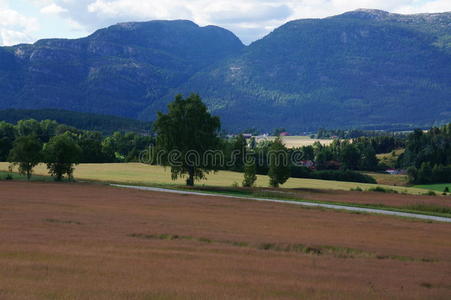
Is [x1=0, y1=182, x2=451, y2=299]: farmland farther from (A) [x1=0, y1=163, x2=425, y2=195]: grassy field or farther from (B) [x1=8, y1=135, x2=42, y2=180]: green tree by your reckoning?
(A) [x1=0, y1=163, x2=425, y2=195]: grassy field

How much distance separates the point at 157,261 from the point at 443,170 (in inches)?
5096

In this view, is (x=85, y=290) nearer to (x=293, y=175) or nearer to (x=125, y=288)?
(x=125, y=288)

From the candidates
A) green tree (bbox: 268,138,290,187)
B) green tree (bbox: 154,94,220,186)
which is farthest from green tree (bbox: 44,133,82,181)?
green tree (bbox: 268,138,290,187)

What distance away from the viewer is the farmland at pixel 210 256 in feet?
54.1

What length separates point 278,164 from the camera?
3268 inches

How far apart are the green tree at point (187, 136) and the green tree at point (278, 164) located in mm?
8734

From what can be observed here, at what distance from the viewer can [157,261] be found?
20594mm

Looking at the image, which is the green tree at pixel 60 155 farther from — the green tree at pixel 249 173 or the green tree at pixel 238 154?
the green tree at pixel 238 154

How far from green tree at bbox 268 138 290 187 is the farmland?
132 feet

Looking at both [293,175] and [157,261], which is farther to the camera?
[293,175]

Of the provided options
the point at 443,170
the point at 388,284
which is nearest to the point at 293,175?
the point at 443,170

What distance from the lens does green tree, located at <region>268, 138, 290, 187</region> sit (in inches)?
3265

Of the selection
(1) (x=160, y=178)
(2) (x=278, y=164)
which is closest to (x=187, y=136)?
(2) (x=278, y=164)

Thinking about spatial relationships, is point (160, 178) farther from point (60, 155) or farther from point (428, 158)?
point (428, 158)
